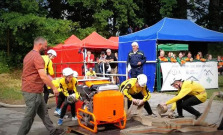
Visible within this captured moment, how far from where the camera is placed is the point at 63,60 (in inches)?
816

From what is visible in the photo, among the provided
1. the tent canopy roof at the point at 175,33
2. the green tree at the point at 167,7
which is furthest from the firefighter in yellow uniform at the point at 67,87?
the green tree at the point at 167,7

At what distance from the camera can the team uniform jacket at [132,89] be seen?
7361 mm

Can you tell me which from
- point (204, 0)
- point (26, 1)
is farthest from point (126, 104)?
point (204, 0)

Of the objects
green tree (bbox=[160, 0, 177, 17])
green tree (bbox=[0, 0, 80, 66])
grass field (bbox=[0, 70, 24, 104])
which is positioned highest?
green tree (bbox=[160, 0, 177, 17])

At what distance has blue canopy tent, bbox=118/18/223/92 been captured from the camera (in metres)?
13.9

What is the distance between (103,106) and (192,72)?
342 inches

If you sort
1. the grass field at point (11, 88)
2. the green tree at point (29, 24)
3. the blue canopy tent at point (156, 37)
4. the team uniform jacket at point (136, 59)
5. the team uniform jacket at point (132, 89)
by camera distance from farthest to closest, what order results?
1. the green tree at point (29, 24)
2. the blue canopy tent at point (156, 37)
3. the grass field at point (11, 88)
4. the team uniform jacket at point (136, 59)
5. the team uniform jacket at point (132, 89)

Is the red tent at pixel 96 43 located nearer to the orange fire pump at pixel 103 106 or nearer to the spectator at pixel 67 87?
the spectator at pixel 67 87

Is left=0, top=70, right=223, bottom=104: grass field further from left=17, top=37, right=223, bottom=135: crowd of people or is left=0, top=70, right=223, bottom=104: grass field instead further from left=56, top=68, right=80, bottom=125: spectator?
left=56, top=68, right=80, bottom=125: spectator

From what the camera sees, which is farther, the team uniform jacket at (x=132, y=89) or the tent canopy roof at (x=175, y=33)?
the tent canopy roof at (x=175, y=33)

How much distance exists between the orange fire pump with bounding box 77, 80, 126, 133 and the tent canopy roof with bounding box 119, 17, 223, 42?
7.81 meters

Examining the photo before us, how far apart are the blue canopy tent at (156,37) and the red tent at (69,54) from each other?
10.6 feet

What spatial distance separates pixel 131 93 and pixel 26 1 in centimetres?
1521

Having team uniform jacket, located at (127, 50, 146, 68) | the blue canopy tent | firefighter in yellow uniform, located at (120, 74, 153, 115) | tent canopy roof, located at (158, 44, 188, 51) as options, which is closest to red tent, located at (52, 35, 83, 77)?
the blue canopy tent
